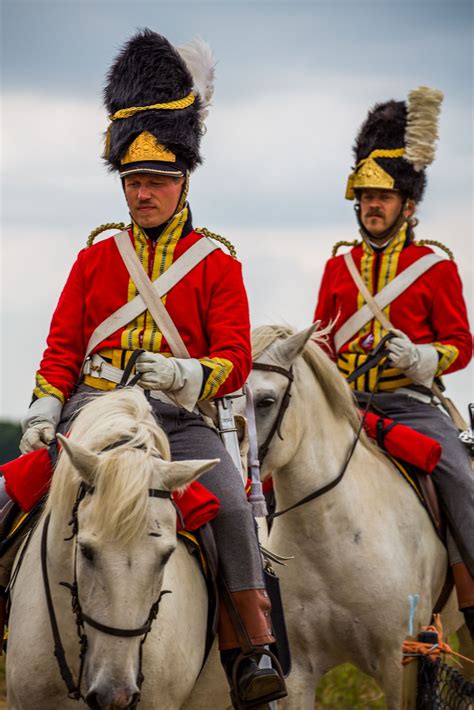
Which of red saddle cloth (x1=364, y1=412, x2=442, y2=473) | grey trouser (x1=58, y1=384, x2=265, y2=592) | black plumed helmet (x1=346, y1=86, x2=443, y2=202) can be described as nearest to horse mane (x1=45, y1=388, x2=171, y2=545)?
grey trouser (x1=58, y1=384, x2=265, y2=592)

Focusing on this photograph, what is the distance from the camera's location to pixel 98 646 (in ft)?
14.6

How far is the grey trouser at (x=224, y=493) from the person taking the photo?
5504mm

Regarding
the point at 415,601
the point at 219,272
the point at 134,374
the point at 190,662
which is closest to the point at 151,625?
the point at 190,662

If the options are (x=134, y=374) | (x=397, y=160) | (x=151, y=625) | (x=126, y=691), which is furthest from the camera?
(x=397, y=160)

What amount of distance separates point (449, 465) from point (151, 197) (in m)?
2.84

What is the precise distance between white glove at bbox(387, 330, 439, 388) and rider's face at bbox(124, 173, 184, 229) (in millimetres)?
2354

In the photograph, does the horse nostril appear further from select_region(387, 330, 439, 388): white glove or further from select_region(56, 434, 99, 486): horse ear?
select_region(387, 330, 439, 388): white glove

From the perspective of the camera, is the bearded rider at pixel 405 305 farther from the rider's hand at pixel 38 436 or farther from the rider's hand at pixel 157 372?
the rider's hand at pixel 38 436

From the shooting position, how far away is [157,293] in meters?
5.90

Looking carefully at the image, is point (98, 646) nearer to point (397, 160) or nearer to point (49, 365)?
point (49, 365)

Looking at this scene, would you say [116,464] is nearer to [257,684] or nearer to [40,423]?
[40,423]

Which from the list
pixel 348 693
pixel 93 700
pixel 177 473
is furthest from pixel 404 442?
pixel 348 693

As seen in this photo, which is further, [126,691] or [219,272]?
[219,272]

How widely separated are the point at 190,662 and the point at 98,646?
0.89 m
